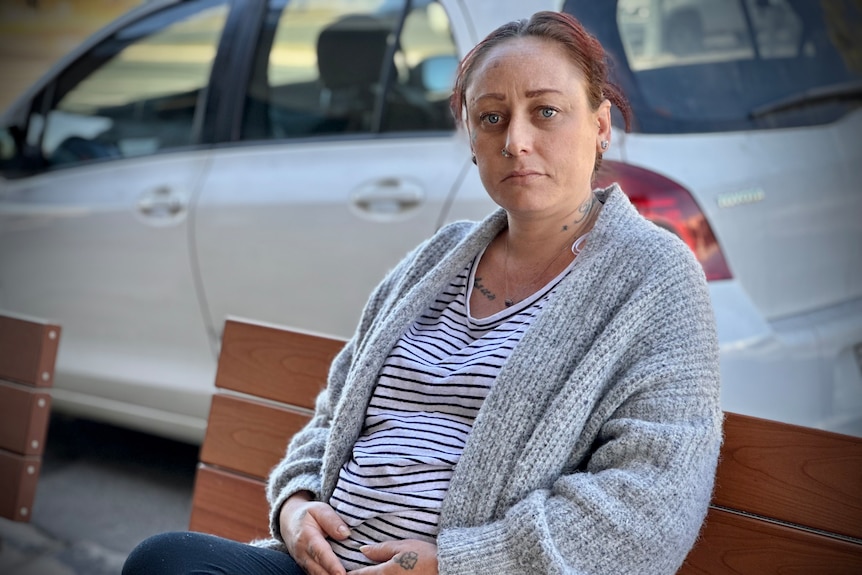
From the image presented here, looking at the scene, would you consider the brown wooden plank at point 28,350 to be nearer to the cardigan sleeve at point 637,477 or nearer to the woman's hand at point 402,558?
the woman's hand at point 402,558

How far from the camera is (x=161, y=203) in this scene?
3900mm

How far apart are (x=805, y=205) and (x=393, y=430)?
152 centimetres

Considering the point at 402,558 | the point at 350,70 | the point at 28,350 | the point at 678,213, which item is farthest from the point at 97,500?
the point at 402,558

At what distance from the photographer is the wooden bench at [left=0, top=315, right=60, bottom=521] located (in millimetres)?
2795

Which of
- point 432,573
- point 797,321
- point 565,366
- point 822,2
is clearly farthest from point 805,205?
point 432,573

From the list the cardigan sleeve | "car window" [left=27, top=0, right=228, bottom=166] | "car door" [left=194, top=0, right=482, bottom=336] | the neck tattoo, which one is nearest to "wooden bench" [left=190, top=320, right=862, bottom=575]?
the cardigan sleeve

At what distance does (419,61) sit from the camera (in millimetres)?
3459

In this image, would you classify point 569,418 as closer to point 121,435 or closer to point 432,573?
point 432,573

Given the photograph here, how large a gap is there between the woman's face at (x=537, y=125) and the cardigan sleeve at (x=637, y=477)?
0.95 feet

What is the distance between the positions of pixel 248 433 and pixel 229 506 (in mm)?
170

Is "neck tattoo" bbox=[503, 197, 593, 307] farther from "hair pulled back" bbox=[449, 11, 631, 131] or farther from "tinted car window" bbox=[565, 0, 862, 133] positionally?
"tinted car window" bbox=[565, 0, 862, 133]

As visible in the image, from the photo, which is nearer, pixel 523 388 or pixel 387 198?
pixel 523 388

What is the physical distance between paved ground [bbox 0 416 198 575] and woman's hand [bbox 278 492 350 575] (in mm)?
1727

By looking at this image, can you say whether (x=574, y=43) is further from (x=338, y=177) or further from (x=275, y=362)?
(x=338, y=177)
